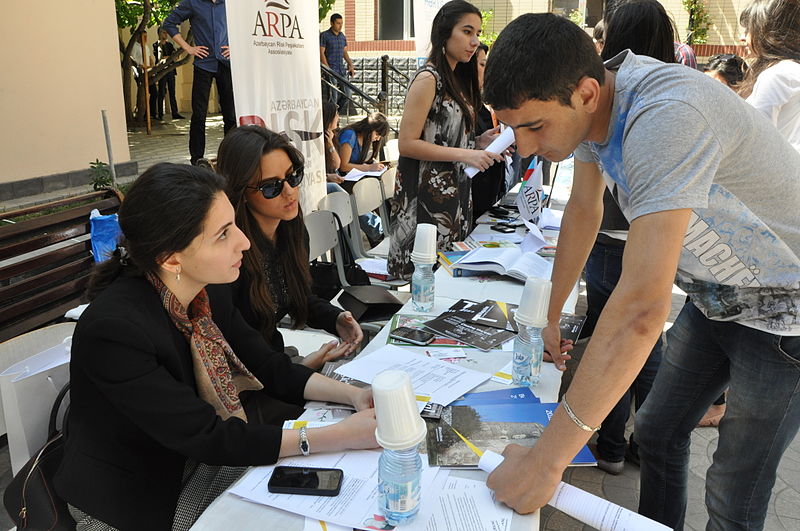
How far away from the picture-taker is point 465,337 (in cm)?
187

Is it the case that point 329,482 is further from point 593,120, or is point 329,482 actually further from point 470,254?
point 470,254

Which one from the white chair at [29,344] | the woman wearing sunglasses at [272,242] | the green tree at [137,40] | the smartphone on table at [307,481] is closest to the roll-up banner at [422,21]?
the woman wearing sunglasses at [272,242]

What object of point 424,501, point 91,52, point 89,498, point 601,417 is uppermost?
point 91,52

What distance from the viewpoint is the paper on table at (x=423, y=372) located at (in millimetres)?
1511

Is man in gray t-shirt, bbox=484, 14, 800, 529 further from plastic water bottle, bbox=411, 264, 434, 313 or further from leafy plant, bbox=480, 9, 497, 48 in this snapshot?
leafy plant, bbox=480, 9, 497, 48

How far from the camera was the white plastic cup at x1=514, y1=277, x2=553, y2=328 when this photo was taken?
5.11 feet

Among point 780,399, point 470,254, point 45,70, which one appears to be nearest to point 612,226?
point 470,254

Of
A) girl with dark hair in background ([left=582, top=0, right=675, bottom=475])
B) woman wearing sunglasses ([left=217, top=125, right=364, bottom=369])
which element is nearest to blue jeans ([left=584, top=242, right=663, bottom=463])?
girl with dark hair in background ([left=582, top=0, right=675, bottom=475])

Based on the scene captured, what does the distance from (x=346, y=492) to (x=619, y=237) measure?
161 centimetres

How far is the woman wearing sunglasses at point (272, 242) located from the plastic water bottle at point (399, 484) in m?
1.00

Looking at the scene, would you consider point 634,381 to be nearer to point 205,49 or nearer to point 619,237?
point 619,237

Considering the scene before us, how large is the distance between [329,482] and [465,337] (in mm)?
798

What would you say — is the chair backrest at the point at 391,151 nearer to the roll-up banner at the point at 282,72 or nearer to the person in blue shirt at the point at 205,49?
the person in blue shirt at the point at 205,49

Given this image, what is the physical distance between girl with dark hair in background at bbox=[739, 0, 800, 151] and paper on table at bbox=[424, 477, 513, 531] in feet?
6.16
